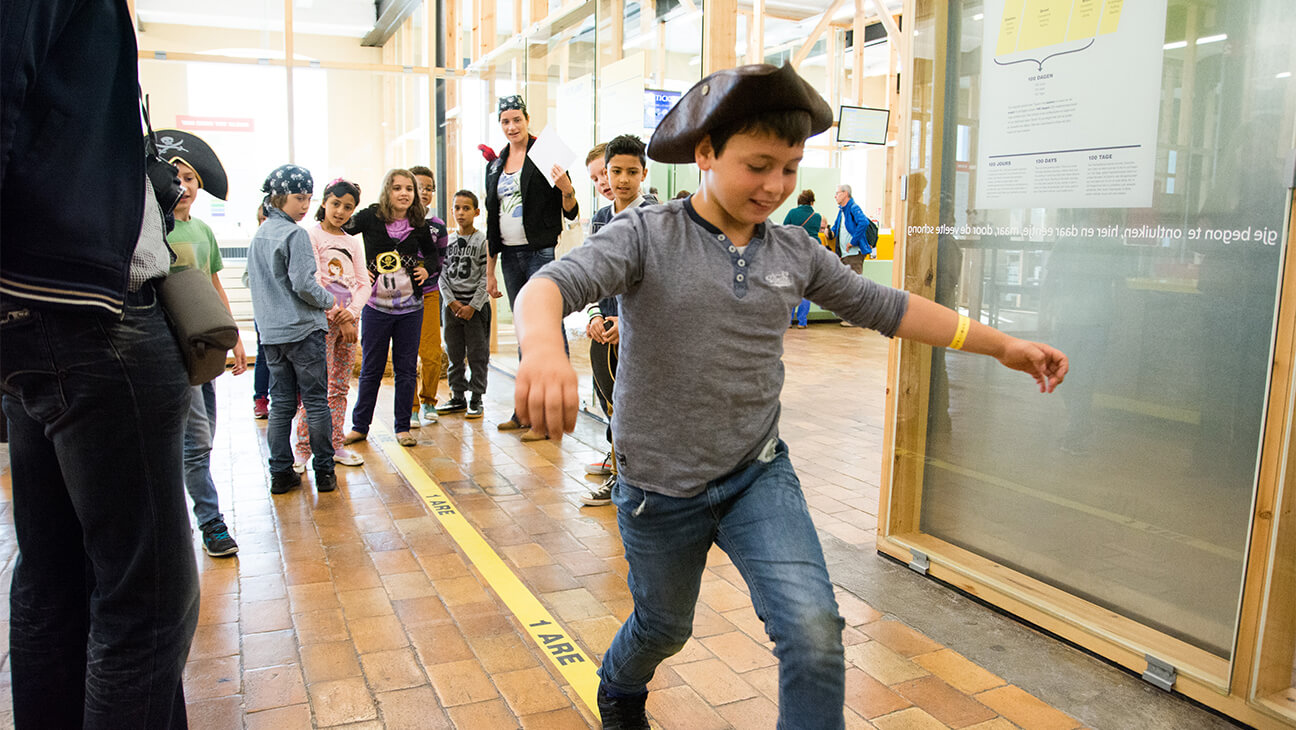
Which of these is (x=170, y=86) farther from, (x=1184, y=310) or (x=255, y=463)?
(x=1184, y=310)

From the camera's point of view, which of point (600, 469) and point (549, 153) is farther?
point (549, 153)

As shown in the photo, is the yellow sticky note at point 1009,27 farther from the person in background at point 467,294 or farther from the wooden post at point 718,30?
the person in background at point 467,294

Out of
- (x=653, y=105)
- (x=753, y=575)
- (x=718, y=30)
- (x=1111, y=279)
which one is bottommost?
(x=753, y=575)

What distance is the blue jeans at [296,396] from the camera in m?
4.80

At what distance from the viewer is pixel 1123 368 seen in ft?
9.93

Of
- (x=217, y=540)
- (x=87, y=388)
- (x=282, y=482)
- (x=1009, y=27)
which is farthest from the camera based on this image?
(x=282, y=482)

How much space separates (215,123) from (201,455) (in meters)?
6.50

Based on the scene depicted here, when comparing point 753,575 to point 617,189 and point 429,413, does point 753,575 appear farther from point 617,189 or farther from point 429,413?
point 429,413

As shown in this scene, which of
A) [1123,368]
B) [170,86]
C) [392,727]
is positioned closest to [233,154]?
[170,86]

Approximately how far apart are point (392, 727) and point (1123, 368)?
97.9 inches

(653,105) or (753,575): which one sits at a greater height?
(653,105)

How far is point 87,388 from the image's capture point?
164cm

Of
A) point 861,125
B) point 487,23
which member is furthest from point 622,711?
point 487,23

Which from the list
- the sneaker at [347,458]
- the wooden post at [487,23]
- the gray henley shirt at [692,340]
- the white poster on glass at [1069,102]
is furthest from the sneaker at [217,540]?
the wooden post at [487,23]
